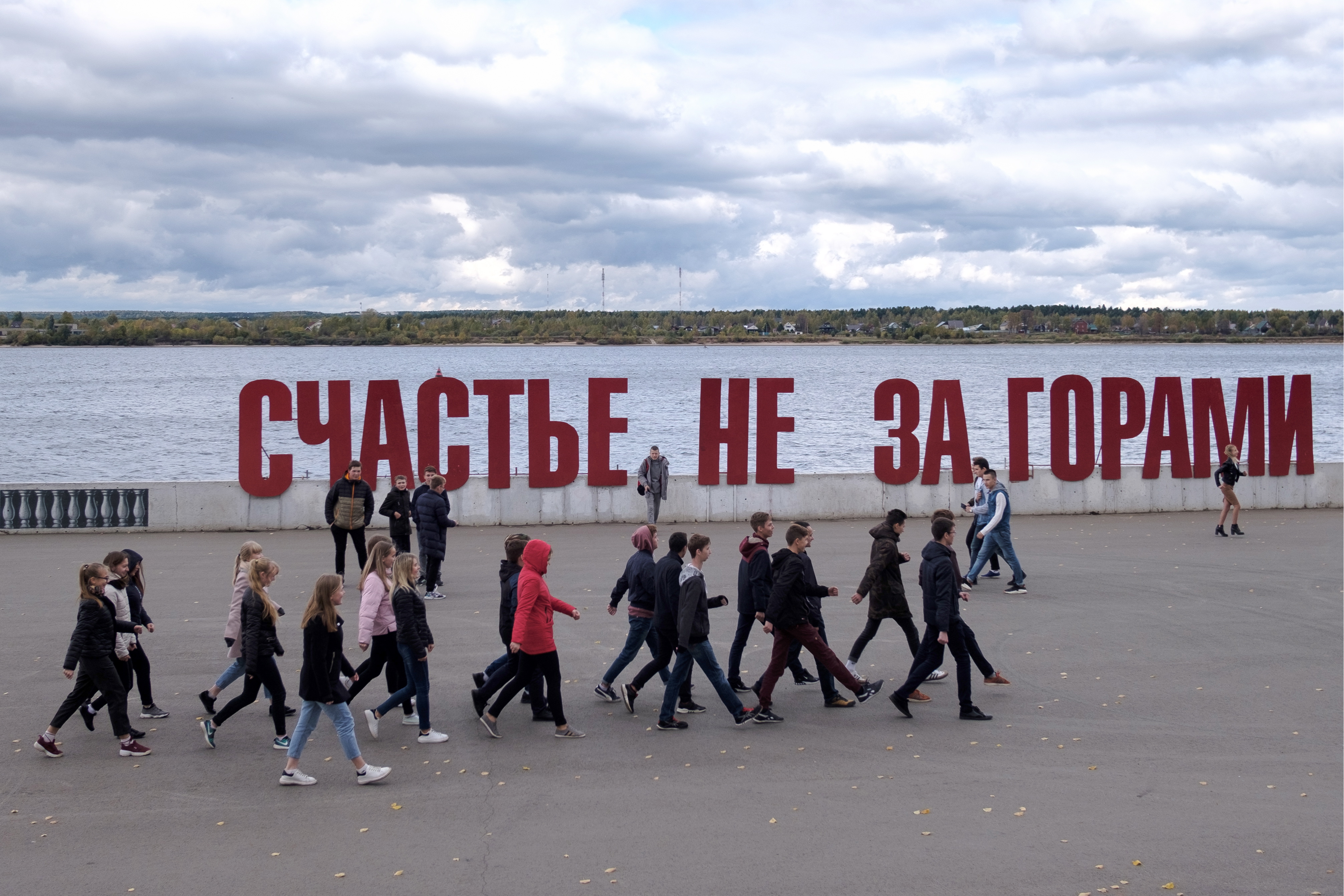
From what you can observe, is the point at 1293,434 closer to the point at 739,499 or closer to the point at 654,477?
the point at 739,499

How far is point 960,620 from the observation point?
33.7 ft

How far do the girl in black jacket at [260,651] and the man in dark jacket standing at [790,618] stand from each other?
404 cm

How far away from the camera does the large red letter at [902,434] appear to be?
23.4 meters

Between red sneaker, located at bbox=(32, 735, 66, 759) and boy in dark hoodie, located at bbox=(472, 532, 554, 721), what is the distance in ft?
10.7

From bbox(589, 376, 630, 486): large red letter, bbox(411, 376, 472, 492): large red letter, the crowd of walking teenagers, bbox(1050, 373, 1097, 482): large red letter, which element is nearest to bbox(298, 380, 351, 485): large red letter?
bbox(411, 376, 472, 492): large red letter

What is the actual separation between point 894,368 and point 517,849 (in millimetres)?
161865

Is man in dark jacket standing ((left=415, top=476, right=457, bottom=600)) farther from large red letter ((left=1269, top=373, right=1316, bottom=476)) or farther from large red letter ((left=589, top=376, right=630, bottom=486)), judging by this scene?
large red letter ((left=1269, top=373, right=1316, bottom=476))

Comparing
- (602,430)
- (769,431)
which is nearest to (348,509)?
(602,430)

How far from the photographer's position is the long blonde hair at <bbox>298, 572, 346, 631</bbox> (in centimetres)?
835

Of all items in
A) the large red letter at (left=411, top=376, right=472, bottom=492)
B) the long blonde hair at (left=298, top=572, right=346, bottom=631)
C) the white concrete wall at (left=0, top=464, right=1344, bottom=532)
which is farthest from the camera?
the large red letter at (left=411, top=376, right=472, bottom=492)

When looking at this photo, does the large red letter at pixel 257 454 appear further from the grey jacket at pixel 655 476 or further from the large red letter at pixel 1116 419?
the large red letter at pixel 1116 419

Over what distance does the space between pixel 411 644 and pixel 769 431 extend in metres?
15.1

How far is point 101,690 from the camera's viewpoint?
9070mm

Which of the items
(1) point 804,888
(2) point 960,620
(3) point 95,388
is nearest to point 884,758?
(2) point 960,620
